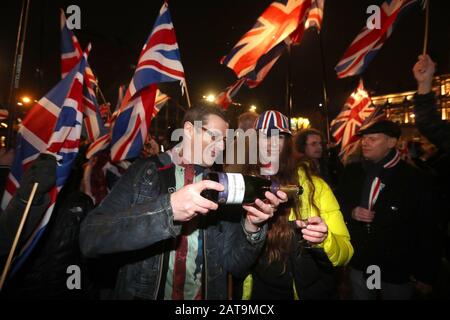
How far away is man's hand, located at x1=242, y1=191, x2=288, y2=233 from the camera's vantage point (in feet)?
6.40

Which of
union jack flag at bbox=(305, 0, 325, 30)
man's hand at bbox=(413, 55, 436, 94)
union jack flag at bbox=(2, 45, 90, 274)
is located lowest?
union jack flag at bbox=(2, 45, 90, 274)

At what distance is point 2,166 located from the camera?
317cm

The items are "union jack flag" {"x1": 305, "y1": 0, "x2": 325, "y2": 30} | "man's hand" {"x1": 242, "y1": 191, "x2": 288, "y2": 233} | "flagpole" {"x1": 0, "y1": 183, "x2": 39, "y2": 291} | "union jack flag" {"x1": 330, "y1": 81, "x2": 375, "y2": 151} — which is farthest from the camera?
"union jack flag" {"x1": 330, "y1": 81, "x2": 375, "y2": 151}

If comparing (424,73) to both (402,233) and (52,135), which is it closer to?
(402,233)

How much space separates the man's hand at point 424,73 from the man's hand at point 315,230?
248 centimetres

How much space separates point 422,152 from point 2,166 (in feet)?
28.9

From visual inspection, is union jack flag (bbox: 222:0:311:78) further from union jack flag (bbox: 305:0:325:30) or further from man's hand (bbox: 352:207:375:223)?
man's hand (bbox: 352:207:375:223)

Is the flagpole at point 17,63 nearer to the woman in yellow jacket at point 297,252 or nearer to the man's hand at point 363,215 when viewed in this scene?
the woman in yellow jacket at point 297,252

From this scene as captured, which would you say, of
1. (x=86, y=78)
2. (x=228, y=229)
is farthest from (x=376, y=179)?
(x=86, y=78)

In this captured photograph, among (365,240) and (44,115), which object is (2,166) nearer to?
(44,115)

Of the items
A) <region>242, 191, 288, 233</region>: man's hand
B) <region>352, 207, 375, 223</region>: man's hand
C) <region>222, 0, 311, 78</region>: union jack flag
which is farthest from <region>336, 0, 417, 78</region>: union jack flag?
<region>242, 191, 288, 233</region>: man's hand

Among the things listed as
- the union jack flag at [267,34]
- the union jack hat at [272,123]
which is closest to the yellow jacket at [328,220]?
the union jack hat at [272,123]

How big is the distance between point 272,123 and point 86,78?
9.18ft

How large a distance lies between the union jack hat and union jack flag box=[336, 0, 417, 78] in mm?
3059
